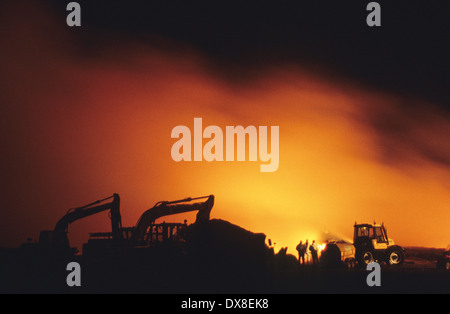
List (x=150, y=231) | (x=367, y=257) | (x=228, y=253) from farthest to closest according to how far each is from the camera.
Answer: (x=367, y=257)
(x=150, y=231)
(x=228, y=253)

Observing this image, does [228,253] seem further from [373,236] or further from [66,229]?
→ [373,236]

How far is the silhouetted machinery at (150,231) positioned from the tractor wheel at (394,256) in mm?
13450

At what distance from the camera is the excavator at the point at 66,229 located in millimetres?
23734

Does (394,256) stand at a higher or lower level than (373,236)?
lower

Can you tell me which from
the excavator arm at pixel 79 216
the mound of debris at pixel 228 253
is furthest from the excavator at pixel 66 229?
the mound of debris at pixel 228 253

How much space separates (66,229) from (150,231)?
4850 mm

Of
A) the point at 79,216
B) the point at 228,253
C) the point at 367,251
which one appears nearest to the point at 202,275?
the point at 228,253

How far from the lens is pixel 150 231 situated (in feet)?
79.9

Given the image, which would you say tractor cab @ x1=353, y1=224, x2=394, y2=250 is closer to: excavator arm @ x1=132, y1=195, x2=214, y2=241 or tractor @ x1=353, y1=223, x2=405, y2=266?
tractor @ x1=353, y1=223, x2=405, y2=266

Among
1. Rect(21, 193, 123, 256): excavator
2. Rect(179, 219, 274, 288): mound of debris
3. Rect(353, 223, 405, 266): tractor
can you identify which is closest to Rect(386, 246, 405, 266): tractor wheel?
Rect(353, 223, 405, 266): tractor
